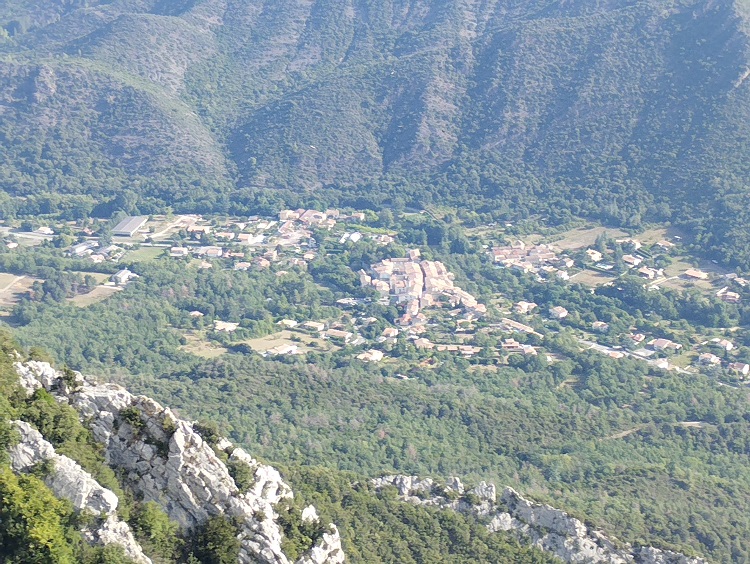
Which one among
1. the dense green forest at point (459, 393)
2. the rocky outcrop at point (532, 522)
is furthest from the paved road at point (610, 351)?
the rocky outcrop at point (532, 522)

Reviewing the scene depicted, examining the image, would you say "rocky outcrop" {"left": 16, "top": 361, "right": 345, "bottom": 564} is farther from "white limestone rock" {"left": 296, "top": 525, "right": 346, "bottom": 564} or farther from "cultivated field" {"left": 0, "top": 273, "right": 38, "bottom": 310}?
"cultivated field" {"left": 0, "top": 273, "right": 38, "bottom": 310}

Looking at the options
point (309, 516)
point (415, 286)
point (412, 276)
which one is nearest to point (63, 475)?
point (309, 516)

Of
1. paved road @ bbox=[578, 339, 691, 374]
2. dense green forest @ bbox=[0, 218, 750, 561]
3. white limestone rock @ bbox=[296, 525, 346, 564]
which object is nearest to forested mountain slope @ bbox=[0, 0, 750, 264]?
dense green forest @ bbox=[0, 218, 750, 561]

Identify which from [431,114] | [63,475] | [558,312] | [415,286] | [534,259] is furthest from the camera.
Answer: [431,114]

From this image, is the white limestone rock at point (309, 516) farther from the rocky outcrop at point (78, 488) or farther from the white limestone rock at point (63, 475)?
the white limestone rock at point (63, 475)

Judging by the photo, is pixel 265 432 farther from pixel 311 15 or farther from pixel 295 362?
pixel 311 15

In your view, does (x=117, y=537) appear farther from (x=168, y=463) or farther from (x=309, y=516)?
(x=309, y=516)

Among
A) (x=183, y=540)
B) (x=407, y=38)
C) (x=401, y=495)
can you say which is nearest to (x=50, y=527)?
(x=183, y=540)
